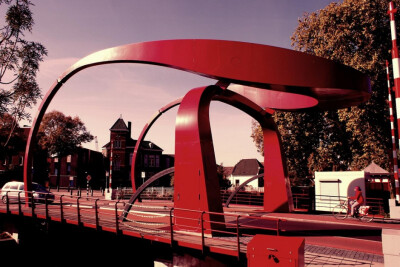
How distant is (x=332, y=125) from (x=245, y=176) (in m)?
37.6

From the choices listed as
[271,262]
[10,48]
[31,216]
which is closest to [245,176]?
[10,48]

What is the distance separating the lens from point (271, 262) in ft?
19.8

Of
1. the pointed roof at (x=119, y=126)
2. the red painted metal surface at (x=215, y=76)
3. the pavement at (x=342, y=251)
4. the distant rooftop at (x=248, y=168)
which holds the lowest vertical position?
the pavement at (x=342, y=251)

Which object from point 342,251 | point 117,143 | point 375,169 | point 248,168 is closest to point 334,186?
point 375,169

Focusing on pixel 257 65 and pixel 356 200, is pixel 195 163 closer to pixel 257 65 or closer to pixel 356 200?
pixel 257 65

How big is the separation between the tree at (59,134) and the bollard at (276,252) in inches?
2189

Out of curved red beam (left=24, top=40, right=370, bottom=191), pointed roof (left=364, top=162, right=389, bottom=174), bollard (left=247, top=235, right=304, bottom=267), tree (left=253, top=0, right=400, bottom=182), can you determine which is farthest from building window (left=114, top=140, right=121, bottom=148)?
bollard (left=247, top=235, right=304, bottom=267)

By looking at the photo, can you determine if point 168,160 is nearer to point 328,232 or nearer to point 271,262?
point 328,232

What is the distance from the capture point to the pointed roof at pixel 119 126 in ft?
191

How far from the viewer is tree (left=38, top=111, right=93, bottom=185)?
5541 cm

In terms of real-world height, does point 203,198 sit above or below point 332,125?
below

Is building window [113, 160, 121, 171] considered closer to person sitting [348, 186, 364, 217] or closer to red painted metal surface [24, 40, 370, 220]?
red painted metal surface [24, 40, 370, 220]

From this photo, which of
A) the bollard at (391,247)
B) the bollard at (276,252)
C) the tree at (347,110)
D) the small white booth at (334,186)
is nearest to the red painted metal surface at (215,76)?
the bollard at (276,252)

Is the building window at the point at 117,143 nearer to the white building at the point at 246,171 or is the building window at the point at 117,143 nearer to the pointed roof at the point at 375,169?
the white building at the point at 246,171
